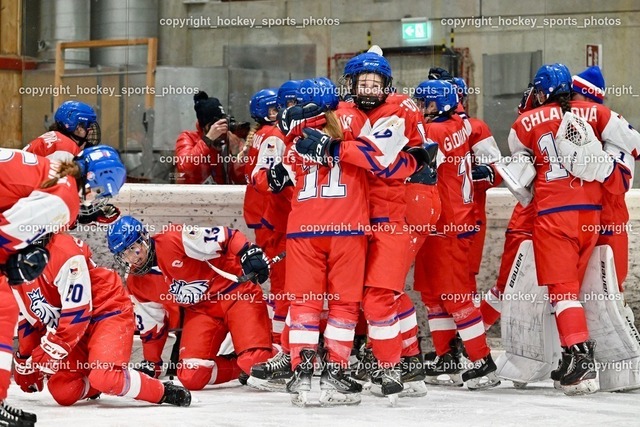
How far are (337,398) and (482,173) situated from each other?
1700 mm

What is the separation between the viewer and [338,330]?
191 inches

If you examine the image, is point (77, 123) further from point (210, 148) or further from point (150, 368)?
point (150, 368)

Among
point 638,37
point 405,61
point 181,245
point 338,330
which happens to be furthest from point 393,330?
point 638,37

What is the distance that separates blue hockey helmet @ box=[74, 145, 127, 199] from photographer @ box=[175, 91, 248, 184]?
2.87 metres

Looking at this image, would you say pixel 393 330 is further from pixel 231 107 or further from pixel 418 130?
pixel 231 107

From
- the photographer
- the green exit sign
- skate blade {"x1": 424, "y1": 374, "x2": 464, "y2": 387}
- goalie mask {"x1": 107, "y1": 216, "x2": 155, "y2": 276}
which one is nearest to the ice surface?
skate blade {"x1": 424, "y1": 374, "x2": 464, "y2": 387}

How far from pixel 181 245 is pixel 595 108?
210 centimetres

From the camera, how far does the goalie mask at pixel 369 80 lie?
5027 millimetres

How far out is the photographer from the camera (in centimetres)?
714

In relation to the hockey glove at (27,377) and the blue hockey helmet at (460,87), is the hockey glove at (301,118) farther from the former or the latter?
the hockey glove at (27,377)

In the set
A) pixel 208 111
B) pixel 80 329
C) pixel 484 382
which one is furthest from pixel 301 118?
pixel 208 111

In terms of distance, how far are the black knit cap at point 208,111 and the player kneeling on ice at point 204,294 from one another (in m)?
1.53

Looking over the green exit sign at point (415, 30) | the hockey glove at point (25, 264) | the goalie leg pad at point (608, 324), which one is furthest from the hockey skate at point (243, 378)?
the green exit sign at point (415, 30)

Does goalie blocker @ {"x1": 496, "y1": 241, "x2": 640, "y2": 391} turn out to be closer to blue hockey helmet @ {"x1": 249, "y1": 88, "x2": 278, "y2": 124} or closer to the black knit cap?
blue hockey helmet @ {"x1": 249, "y1": 88, "x2": 278, "y2": 124}
